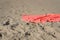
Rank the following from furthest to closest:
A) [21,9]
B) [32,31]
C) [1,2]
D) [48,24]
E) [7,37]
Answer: [1,2] → [21,9] → [48,24] → [32,31] → [7,37]

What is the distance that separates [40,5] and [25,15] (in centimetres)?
A: 65

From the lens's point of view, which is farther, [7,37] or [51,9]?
[51,9]

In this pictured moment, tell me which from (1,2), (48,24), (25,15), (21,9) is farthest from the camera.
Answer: (1,2)

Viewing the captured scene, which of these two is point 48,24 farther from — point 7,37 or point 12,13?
point 12,13

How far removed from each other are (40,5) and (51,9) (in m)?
0.31

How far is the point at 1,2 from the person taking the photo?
4.17 metres

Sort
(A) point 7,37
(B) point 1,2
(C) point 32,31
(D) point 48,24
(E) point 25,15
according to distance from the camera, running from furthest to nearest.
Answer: (B) point 1,2 → (E) point 25,15 → (D) point 48,24 → (C) point 32,31 → (A) point 7,37

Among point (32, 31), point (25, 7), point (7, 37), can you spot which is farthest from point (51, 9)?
point (7, 37)

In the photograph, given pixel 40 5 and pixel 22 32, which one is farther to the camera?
pixel 40 5

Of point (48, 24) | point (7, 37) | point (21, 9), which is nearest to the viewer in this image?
point (7, 37)

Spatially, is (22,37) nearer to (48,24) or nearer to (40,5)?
(48,24)

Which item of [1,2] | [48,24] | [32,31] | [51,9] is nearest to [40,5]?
[51,9]

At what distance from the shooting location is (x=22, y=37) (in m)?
2.33

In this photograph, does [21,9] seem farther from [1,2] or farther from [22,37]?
[22,37]
